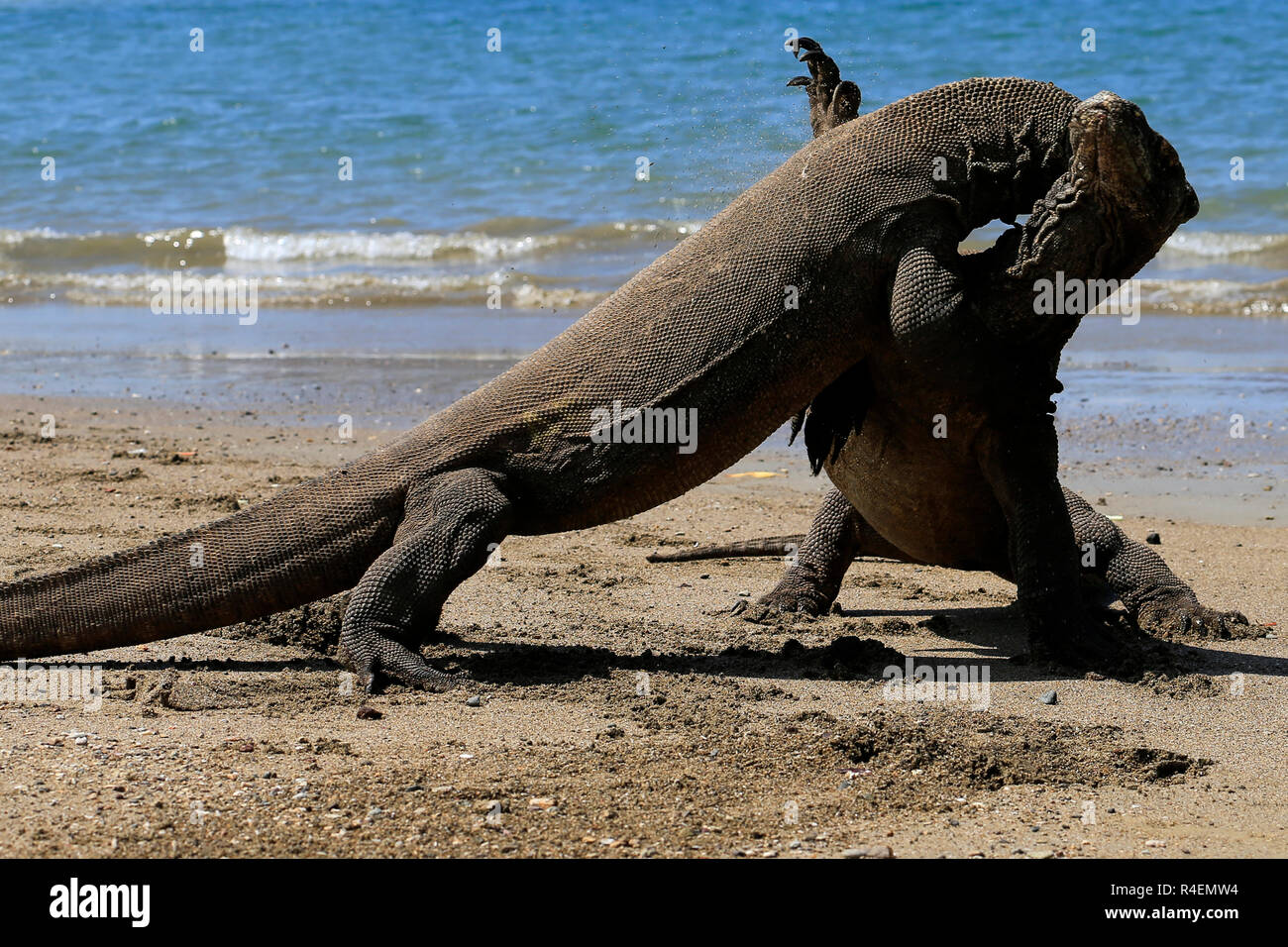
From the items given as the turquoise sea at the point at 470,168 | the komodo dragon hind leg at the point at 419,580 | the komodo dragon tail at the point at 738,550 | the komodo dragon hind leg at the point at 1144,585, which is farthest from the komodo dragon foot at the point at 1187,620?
the komodo dragon hind leg at the point at 419,580

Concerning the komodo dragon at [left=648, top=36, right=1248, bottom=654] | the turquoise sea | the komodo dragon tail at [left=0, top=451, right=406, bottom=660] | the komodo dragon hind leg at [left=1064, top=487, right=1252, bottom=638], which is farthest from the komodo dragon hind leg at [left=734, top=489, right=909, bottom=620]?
the komodo dragon tail at [left=0, top=451, right=406, bottom=660]

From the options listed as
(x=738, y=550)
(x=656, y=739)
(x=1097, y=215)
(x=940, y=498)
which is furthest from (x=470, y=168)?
(x=656, y=739)

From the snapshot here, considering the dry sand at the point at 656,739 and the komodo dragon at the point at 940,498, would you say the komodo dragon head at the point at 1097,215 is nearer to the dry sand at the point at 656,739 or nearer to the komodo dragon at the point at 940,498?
the komodo dragon at the point at 940,498

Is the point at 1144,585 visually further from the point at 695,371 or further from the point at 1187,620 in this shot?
the point at 695,371

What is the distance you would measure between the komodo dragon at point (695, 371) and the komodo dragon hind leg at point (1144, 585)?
0.95 m

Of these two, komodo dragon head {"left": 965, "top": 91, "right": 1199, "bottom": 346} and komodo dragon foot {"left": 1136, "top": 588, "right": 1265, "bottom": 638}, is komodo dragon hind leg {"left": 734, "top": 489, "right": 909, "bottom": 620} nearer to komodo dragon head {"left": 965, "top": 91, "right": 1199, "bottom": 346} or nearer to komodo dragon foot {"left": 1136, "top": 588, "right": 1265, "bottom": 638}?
komodo dragon foot {"left": 1136, "top": 588, "right": 1265, "bottom": 638}

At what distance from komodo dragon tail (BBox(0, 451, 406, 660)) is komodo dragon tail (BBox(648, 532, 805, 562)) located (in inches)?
99.3

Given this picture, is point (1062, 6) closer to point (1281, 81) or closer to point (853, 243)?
point (1281, 81)

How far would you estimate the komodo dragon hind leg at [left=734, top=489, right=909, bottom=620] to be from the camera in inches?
278

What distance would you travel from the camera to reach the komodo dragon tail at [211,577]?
5660mm

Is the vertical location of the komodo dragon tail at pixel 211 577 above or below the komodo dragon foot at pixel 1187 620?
above

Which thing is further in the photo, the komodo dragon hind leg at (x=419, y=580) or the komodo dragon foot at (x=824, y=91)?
the komodo dragon foot at (x=824, y=91)

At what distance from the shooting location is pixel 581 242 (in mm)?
21266
